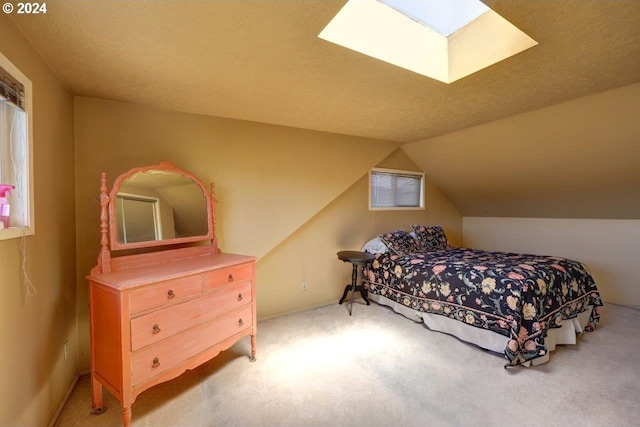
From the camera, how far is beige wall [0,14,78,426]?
4.04ft

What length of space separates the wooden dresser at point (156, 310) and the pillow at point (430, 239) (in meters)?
2.47

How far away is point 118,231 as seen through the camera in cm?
194

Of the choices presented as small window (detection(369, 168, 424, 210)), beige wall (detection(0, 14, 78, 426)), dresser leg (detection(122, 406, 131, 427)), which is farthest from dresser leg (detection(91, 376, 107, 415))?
small window (detection(369, 168, 424, 210))

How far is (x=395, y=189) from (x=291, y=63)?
116 inches

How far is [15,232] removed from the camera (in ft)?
4.10

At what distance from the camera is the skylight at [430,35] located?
1.61 meters

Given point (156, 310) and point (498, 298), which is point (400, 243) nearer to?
point (498, 298)

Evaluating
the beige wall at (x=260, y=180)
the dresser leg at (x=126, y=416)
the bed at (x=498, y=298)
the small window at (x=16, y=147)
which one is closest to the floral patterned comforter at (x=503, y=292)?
the bed at (x=498, y=298)

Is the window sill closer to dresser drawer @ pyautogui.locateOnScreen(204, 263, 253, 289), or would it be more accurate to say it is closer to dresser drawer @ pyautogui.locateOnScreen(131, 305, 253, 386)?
dresser drawer @ pyautogui.locateOnScreen(131, 305, 253, 386)

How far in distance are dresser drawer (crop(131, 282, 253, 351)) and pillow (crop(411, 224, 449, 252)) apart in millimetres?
2499

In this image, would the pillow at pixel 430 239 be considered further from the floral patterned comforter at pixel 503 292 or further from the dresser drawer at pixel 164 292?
the dresser drawer at pixel 164 292

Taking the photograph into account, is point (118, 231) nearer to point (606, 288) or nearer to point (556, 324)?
point (556, 324)

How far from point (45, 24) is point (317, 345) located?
2701mm

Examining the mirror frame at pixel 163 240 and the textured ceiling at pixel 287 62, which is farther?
the mirror frame at pixel 163 240
